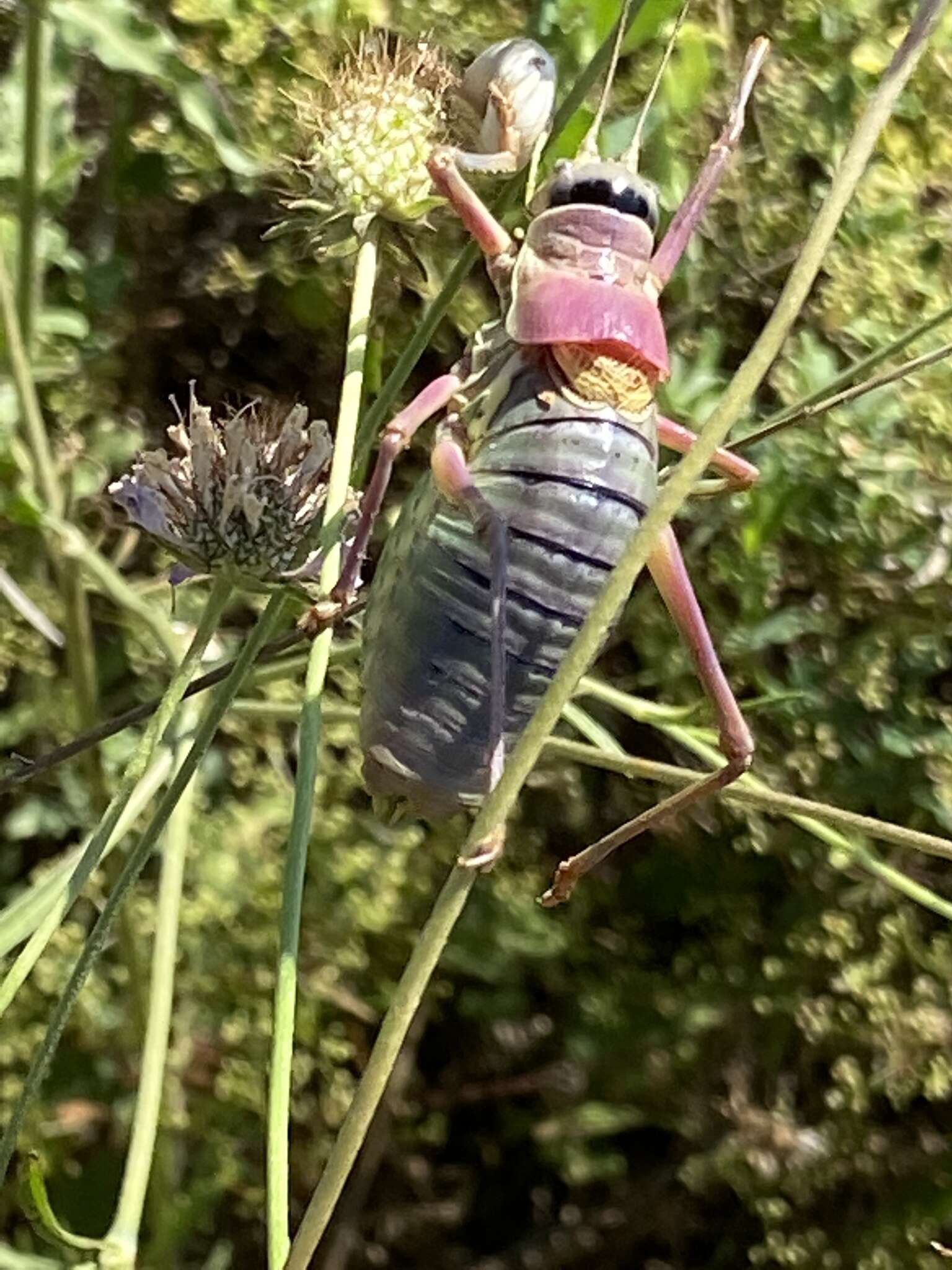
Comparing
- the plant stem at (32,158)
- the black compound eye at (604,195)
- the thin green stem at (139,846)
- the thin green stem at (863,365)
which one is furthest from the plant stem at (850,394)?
the plant stem at (32,158)

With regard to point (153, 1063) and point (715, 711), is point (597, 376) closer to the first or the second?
point (715, 711)

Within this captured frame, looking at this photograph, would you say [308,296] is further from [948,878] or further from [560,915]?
[948,878]

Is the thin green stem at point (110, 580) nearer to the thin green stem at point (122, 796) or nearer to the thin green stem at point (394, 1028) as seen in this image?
the thin green stem at point (122, 796)

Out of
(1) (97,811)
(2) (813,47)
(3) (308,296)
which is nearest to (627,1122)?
(1) (97,811)

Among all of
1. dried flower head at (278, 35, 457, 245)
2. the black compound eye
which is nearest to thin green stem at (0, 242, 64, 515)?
dried flower head at (278, 35, 457, 245)

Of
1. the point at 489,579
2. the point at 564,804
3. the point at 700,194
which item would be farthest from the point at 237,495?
the point at 564,804

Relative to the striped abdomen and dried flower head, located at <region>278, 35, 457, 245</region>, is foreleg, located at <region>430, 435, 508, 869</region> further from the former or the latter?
dried flower head, located at <region>278, 35, 457, 245</region>
